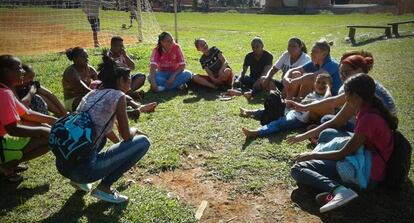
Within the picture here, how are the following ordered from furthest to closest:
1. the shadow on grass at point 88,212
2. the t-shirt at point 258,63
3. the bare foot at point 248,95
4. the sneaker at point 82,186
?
the t-shirt at point 258,63, the bare foot at point 248,95, the sneaker at point 82,186, the shadow on grass at point 88,212

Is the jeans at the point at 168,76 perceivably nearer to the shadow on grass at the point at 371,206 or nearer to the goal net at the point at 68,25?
the shadow on grass at the point at 371,206

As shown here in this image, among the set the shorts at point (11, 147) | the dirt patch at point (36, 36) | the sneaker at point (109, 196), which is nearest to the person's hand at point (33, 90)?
the shorts at point (11, 147)

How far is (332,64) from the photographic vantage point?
6527mm

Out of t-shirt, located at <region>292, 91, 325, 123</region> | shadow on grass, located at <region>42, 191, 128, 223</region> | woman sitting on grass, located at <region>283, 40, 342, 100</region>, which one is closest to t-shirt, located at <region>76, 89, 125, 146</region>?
shadow on grass, located at <region>42, 191, 128, 223</region>

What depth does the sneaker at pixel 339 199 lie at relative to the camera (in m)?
3.72

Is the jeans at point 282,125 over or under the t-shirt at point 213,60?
under

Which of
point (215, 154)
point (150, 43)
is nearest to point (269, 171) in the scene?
point (215, 154)

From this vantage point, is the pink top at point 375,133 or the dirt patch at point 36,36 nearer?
the pink top at point 375,133

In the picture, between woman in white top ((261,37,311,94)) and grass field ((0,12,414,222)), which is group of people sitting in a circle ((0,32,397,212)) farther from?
woman in white top ((261,37,311,94))

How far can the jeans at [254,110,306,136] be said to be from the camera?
6.05 meters

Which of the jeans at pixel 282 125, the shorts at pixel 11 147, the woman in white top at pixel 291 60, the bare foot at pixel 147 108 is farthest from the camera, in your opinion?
the woman in white top at pixel 291 60

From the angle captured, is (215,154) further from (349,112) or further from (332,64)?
(332,64)

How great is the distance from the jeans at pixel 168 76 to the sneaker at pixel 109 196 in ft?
16.3

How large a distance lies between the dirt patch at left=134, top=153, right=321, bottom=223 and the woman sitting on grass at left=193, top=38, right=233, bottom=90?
4098 mm
